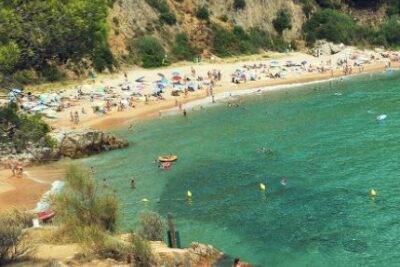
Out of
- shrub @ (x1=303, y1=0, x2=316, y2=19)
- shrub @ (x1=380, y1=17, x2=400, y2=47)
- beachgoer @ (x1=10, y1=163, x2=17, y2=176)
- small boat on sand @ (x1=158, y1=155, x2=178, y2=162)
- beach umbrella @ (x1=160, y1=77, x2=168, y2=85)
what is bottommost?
small boat on sand @ (x1=158, y1=155, x2=178, y2=162)

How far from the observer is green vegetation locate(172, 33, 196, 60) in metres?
80.8

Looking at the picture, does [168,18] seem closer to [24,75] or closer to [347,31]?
[347,31]

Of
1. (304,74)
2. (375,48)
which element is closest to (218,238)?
(304,74)

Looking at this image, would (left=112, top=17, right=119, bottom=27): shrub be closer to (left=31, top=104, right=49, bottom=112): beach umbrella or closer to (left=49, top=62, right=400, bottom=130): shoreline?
(left=49, top=62, right=400, bottom=130): shoreline

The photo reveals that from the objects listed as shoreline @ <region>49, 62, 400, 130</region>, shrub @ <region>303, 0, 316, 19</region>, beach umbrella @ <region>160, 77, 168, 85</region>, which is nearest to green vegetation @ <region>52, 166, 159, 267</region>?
shoreline @ <region>49, 62, 400, 130</region>

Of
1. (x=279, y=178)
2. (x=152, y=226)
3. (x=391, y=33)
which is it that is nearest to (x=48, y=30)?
(x=152, y=226)

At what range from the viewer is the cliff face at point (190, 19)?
78562mm

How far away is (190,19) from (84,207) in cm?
6813

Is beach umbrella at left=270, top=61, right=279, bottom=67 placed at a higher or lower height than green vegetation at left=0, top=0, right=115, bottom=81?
lower

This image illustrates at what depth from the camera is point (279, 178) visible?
111 ft

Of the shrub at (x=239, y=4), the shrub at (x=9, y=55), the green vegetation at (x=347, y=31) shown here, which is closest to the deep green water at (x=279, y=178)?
the shrub at (x=9, y=55)

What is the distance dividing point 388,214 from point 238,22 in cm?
6874

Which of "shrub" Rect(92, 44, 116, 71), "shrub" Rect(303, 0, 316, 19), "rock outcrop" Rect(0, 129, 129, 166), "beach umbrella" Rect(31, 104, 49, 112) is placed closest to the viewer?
"rock outcrop" Rect(0, 129, 129, 166)

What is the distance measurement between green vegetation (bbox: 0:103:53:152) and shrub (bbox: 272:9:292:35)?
258 ft
